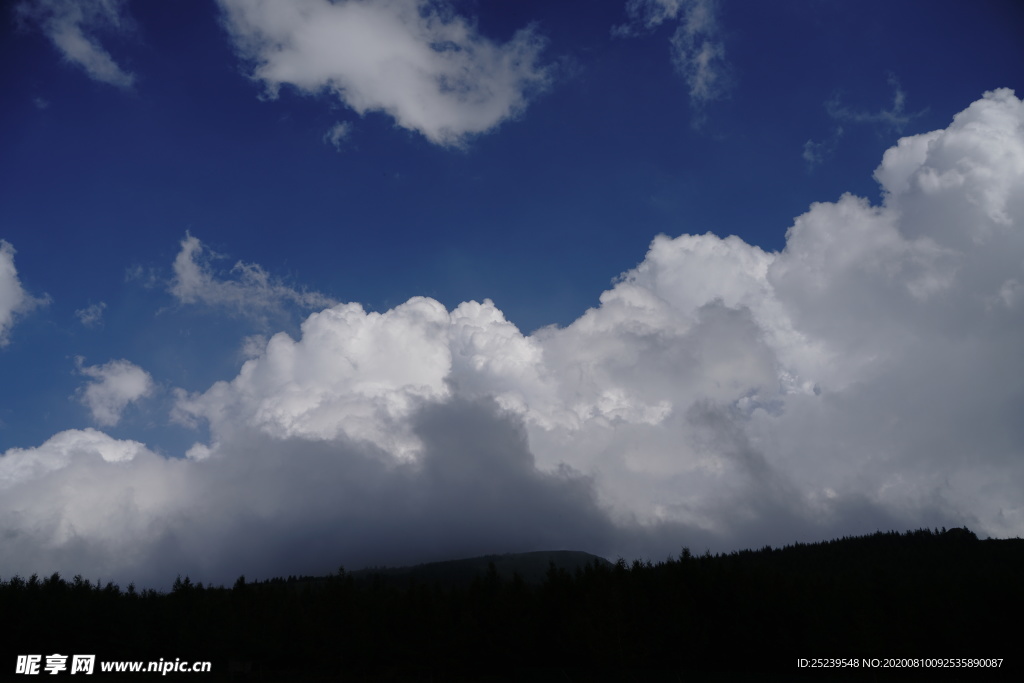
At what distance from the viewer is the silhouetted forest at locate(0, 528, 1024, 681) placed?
205 ft

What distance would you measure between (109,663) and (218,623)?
38.6ft

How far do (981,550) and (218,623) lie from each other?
201118mm

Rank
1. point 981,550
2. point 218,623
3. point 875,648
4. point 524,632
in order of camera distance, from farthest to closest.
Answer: point 981,550 → point 218,623 → point 524,632 → point 875,648

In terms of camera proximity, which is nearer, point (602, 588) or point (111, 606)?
point (602, 588)

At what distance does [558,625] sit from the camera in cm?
7581

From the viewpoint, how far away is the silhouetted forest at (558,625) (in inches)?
2463

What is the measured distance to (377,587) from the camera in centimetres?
9562

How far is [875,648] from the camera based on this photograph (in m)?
60.4

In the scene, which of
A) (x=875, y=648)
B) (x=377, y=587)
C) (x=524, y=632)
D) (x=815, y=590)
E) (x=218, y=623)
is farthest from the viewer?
(x=377, y=587)

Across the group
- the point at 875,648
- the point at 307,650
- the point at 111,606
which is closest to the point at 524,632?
→ the point at 307,650

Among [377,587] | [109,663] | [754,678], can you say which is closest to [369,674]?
[377,587]

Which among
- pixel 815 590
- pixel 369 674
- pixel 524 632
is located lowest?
pixel 369 674

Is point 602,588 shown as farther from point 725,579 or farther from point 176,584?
point 176,584

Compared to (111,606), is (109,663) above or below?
below
